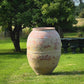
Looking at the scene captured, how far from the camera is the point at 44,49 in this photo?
8.90 meters

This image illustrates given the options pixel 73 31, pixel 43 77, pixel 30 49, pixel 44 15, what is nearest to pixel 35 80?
pixel 43 77

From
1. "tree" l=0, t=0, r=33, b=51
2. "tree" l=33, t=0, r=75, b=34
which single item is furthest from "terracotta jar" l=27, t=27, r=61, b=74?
"tree" l=0, t=0, r=33, b=51

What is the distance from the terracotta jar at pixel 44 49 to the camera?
8.91m

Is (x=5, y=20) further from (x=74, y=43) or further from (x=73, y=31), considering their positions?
(x=73, y=31)

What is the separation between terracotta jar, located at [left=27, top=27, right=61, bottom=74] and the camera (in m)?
8.91

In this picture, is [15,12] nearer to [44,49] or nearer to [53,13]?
[53,13]

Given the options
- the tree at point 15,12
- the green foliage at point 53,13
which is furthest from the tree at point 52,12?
the tree at point 15,12

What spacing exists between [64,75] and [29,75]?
1394 millimetres

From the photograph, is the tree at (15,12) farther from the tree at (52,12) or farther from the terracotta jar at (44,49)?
the terracotta jar at (44,49)

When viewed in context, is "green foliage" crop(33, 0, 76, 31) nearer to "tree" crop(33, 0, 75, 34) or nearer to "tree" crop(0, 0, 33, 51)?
"tree" crop(33, 0, 75, 34)

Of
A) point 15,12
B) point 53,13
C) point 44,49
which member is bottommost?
point 44,49

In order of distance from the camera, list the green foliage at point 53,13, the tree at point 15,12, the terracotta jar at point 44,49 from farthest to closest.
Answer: the tree at point 15,12, the green foliage at point 53,13, the terracotta jar at point 44,49

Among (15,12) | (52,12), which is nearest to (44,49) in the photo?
(52,12)

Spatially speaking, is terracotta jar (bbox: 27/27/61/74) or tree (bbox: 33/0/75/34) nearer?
terracotta jar (bbox: 27/27/61/74)
